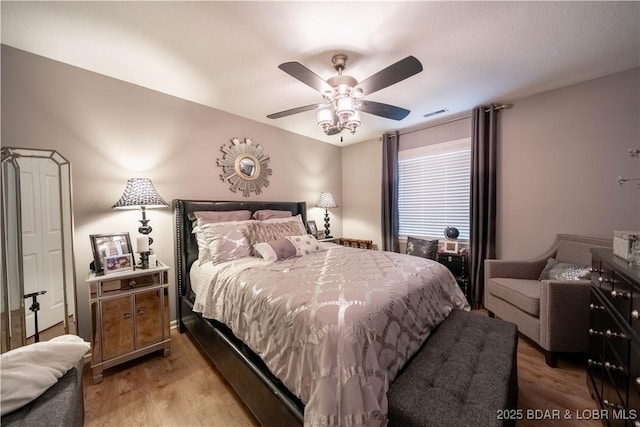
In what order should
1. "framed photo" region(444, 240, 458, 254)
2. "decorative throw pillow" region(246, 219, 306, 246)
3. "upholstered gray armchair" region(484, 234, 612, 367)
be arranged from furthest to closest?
"framed photo" region(444, 240, 458, 254) → "decorative throw pillow" region(246, 219, 306, 246) → "upholstered gray armchair" region(484, 234, 612, 367)

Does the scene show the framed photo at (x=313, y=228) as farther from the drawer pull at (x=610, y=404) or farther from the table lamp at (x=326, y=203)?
the drawer pull at (x=610, y=404)

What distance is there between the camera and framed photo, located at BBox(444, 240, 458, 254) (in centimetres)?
323

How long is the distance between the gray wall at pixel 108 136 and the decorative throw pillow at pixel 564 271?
355cm

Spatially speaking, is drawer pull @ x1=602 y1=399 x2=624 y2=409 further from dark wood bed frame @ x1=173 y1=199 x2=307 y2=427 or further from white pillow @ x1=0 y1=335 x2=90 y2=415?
white pillow @ x1=0 y1=335 x2=90 y2=415

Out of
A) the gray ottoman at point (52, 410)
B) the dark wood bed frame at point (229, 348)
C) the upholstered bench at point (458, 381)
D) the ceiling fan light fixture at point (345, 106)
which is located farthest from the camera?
the ceiling fan light fixture at point (345, 106)

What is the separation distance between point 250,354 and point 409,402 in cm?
98

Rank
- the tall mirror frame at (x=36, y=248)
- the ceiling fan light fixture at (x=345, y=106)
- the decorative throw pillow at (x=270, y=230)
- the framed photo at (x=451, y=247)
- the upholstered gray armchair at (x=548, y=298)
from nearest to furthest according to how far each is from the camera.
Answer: the tall mirror frame at (x=36, y=248), the ceiling fan light fixture at (x=345, y=106), the upholstered gray armchair at (x=548, y=298), the decorative throw pillow at (x=270, y=230), the framed photo at (x=451, y=247)

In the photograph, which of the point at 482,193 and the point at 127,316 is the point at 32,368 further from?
the point at 482,193

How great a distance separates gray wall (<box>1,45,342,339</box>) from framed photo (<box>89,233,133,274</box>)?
0.17m

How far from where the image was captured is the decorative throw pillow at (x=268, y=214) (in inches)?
116

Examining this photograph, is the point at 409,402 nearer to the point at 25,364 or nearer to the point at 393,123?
the point at 25,364

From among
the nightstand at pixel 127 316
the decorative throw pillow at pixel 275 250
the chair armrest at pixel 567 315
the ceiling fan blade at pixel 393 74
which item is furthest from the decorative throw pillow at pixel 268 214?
the chair armrest at pixel 567 315

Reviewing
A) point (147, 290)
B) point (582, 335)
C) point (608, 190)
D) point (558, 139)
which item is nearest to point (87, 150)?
point (147, 290)

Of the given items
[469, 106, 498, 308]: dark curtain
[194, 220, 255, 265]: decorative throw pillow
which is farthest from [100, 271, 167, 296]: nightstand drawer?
[469, 106, 498, 308]: dark curtain
